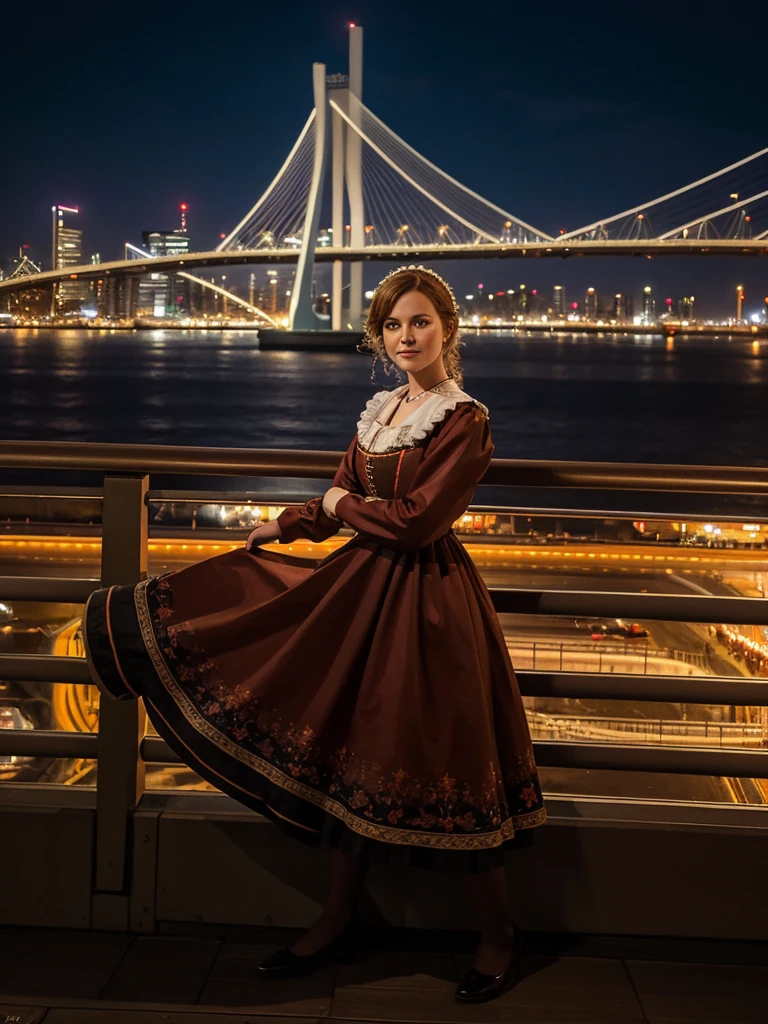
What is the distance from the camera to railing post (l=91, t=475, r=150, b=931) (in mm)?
1567

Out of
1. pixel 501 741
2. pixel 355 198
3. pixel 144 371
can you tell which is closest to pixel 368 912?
pixel 501 741

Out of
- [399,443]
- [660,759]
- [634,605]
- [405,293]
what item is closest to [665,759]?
[660,759]

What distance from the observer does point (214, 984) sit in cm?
146

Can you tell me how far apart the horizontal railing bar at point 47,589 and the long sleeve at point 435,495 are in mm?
440

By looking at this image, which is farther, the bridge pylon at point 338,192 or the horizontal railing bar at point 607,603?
the bridge pylon at point 338,192

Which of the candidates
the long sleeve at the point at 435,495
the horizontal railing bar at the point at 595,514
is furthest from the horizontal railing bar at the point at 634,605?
the long sleeve at the point at 435,495

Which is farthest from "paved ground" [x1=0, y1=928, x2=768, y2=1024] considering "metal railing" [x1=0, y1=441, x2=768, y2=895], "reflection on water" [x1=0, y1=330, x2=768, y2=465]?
"reflection on water" [x1=0, y1=330, x2=768, y2=465]

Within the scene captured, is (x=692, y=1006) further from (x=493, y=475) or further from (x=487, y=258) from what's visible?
(x=487, y=258)

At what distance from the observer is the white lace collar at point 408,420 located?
1368 mm

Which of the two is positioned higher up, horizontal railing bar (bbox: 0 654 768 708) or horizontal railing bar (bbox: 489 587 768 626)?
horizontal railing bar (bbox: 489 587 768 626)

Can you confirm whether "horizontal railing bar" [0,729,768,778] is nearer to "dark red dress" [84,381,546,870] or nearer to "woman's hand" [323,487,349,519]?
"dark red dress" [84,381,546,870]

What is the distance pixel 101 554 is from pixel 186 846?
43 centimetres

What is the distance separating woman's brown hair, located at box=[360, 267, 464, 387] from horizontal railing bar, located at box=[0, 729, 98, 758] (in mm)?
698

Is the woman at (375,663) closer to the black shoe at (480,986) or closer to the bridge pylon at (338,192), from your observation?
the black shoe at (480,986)
